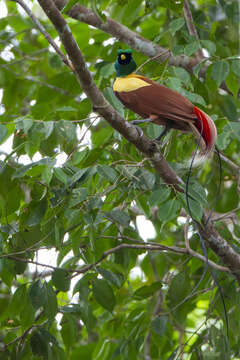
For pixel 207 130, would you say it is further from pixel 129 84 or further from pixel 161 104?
pixel 129 84

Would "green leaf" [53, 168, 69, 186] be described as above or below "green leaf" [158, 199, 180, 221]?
above

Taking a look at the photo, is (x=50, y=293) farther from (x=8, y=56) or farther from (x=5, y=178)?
(x=8, y=56)

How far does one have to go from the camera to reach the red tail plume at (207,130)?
257cm

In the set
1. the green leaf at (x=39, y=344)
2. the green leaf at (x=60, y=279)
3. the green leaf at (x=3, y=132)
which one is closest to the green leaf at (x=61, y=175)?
the green leaf at (x=3, y=132)

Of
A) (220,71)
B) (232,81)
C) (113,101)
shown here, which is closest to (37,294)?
(113,101)

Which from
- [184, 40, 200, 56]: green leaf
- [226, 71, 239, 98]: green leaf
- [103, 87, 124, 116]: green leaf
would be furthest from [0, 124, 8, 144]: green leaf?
[226, 71, 239, 98]: green leaf

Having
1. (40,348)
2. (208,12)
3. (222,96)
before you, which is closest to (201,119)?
(40,348)

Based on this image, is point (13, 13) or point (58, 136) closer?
point (58, 136)

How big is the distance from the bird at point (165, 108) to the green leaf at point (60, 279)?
2.63 feet

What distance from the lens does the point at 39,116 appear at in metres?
3.65

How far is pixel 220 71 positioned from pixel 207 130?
1.82ft

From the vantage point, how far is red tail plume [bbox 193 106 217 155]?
2568 millimetres

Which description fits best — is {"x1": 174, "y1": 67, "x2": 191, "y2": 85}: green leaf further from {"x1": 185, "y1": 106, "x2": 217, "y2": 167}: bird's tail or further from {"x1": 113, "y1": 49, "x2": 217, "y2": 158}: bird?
{"x1": 185, "y1": 106, "x2": 217, "y2": 167}: bird's tail

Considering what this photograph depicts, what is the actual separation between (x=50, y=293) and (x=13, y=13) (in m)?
2.63
